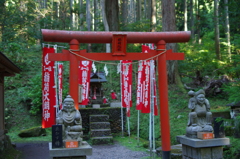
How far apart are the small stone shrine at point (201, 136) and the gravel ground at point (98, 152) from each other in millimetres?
3080

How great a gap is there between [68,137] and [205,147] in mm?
3075

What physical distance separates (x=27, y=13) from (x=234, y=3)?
57.3 feet

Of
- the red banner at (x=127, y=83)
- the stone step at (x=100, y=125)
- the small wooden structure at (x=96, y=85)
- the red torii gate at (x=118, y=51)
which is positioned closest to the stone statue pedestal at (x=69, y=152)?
the red torii gate at (x=118, y=51)

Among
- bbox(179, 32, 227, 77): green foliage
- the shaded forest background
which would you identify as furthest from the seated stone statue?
bbox(179, 32, 227, 77): green foliage

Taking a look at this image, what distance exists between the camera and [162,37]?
7.46 metres

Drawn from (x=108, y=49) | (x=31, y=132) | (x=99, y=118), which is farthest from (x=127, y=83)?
(x=108, y=49)

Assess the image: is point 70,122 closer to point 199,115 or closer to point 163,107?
point 163,107

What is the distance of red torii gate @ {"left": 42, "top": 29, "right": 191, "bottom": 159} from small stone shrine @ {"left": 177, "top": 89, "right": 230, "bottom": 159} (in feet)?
3.64

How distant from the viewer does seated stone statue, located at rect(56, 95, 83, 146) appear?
582cm

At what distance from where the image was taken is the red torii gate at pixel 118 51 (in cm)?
689

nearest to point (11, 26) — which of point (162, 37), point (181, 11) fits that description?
point (162, 37)

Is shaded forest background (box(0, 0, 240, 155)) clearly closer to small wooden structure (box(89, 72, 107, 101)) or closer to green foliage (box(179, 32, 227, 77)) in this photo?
Answer: green foliage (box(179, 32, 227, 77))

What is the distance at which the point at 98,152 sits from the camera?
10.1 meters

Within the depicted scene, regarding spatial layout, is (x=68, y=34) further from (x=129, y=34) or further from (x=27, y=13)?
(x=27, y=13)
